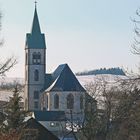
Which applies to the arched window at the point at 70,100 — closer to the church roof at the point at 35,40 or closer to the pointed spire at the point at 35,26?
the church roof at the point at 35,40

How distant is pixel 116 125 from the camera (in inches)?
1534

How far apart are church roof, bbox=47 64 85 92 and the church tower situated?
291 centimetres

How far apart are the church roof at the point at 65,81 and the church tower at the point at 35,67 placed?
9.56ft

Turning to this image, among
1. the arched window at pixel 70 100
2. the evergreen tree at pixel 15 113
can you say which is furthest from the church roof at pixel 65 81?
the evergreen tree at pixel 15 113

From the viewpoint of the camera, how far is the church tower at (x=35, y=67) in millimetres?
95250

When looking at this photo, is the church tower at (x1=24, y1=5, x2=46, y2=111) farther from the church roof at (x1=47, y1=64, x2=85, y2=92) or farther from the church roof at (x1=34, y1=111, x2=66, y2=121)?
the church roof at (x1=34, y1=111, x2=66, y2=121)

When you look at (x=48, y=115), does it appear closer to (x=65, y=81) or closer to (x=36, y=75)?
(x=65, y=81)

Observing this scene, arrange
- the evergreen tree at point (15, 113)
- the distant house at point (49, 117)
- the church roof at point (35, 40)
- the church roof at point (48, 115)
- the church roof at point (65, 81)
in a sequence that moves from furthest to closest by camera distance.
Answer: the church roof at point (35, 40) → the church roof at point (65, 81) → the church roof at point (48, 115) → the distant house at point (49, 117) → the evergreen tree at point (15, 113)

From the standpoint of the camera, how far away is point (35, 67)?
315ft

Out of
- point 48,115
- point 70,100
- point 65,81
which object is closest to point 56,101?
point 70,100

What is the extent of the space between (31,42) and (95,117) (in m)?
53.9

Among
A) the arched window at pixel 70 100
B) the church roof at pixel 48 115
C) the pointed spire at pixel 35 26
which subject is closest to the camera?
the church roof at pixel 48 115

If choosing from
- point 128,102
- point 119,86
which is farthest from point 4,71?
point 119,86

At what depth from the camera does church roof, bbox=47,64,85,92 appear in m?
91.1
